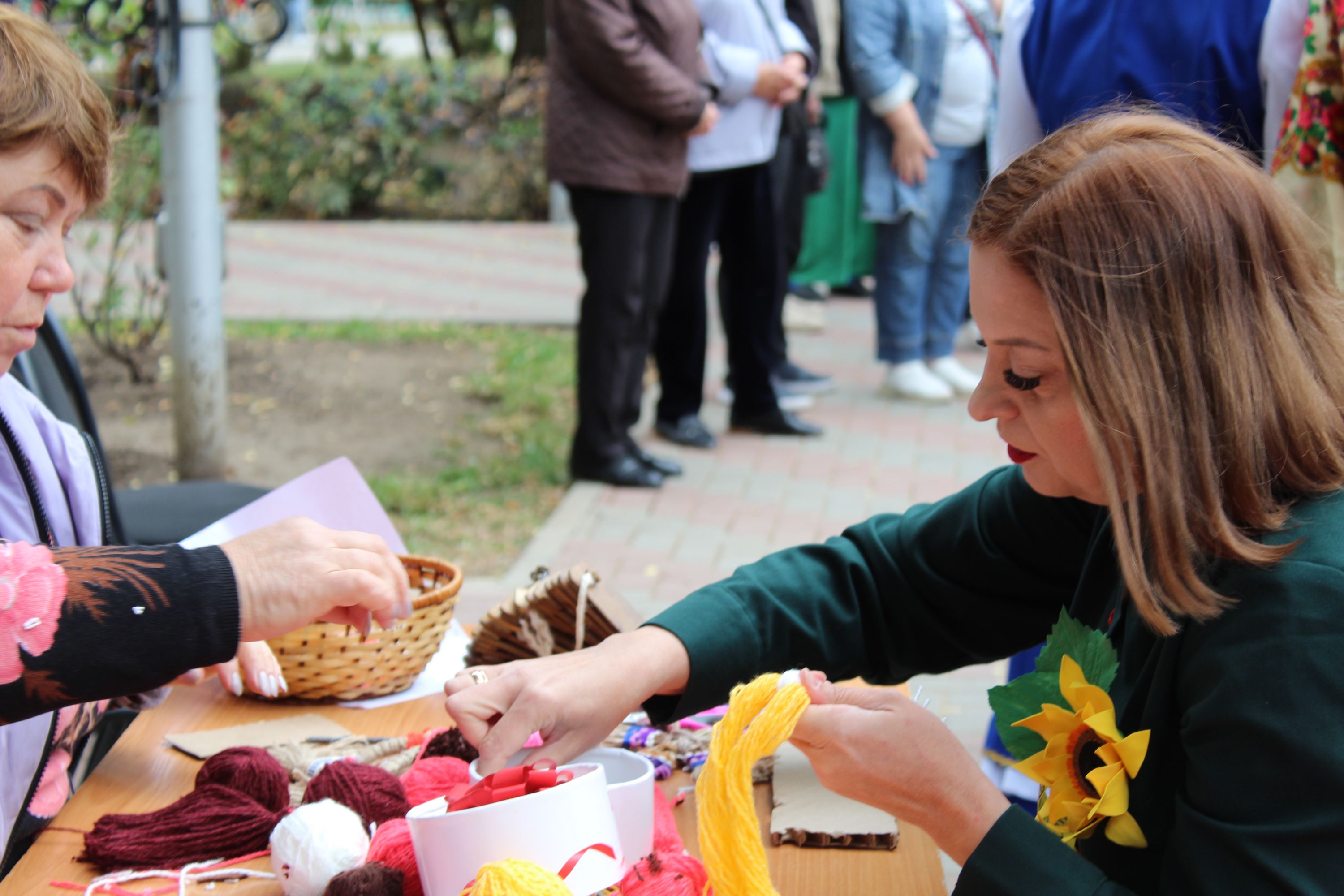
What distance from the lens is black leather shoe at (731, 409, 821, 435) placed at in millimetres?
5438

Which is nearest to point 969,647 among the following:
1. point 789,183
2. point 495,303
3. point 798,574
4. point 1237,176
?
point 798,574

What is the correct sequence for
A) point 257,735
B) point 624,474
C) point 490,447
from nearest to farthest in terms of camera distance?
point 257,735 < point 624,474 < point 490,447

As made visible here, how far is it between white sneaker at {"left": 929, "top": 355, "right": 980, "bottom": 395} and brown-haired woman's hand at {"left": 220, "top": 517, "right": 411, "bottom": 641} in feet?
→ 17.0

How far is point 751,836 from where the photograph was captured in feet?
3.58

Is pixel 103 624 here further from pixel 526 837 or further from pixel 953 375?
pixel 953 375

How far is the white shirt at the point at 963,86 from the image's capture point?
542cm

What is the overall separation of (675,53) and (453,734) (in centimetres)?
337

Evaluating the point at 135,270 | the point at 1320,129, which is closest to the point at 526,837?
the point at 1320,129

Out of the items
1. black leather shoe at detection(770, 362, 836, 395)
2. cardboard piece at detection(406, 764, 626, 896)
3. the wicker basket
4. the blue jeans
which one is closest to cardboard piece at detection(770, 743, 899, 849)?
cardboard piece at detection(406, 764, 626, 896)

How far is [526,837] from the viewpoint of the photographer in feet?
3.42

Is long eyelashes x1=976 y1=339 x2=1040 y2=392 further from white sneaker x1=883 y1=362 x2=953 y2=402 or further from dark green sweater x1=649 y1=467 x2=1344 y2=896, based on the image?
white sneaker x1=883 y1=362 x2=953 y2=402

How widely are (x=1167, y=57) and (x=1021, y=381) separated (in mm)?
1572

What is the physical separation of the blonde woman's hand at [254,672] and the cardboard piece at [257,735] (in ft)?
0.14

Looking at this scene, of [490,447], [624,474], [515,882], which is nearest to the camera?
[515,882]
